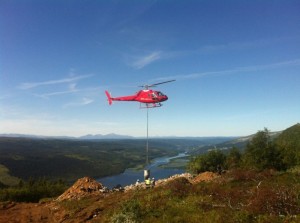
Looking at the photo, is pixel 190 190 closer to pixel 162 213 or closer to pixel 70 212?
pixel 162 213

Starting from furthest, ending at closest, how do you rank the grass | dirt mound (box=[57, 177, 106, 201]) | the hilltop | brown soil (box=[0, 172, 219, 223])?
dirt mound (box=[57, 177, 106, 201])
brown soil (box=[0, 172, 219, 223])
the hilltop
the grass

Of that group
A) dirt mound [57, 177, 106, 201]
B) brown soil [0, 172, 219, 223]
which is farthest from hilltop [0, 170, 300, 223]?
dirt mound [57, 177, 106, 201]

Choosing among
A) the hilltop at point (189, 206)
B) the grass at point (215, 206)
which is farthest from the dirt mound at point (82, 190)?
the grass at point (215, 206)

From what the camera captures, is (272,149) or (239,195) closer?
(239,195)

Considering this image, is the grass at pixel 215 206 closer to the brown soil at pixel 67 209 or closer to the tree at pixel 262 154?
the brown soil at pixel 67 209

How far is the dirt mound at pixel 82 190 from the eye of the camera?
102 feet

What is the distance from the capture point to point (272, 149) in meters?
71.3

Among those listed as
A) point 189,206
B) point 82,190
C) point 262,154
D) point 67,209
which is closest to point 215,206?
point 189,206

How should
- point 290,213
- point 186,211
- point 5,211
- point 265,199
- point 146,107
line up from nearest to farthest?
1. point 290,213
2. point 265,199
3. point 186,211
4. point 5,211
5. point 146,107

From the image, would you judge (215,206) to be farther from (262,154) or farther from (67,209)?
(262,154)

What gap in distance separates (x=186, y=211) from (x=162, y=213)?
1.44 meters

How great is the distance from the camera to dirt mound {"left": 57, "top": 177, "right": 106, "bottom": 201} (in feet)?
102

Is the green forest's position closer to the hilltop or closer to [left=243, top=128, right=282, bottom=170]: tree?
[left=243, top=128, right=282, bottom=170]: tree

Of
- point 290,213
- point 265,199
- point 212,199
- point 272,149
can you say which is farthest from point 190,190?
point 272,149
